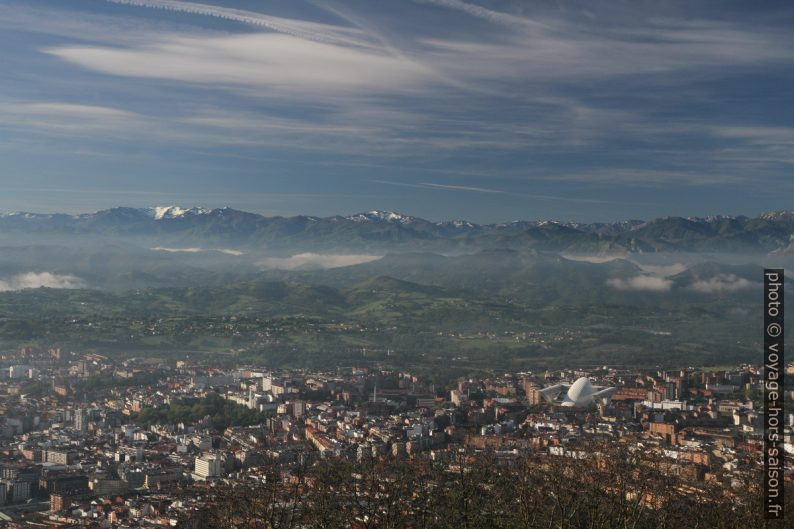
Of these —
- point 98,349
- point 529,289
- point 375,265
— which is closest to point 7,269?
point 375,265

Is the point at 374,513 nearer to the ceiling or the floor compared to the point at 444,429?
nearer to the ceiling

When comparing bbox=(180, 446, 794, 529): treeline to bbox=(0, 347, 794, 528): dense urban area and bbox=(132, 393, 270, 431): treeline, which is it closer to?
bbox=(0, 347, 794, 528): dense urban area

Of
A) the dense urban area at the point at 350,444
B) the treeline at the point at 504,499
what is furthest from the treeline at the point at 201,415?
the treeline at the point at 504,499

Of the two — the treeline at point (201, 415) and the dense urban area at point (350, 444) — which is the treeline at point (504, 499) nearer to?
the dense urban area at point (350, 444)

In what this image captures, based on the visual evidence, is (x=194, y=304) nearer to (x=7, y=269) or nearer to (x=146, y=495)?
(x=7, y=269)

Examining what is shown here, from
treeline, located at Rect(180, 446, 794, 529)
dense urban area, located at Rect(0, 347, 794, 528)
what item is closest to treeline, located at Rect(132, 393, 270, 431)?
dense urban area, located at Rect(0, 347, 794, 528)

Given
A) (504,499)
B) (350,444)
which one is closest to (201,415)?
(350,444)

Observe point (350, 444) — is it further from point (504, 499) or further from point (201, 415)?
point (201, 415)
